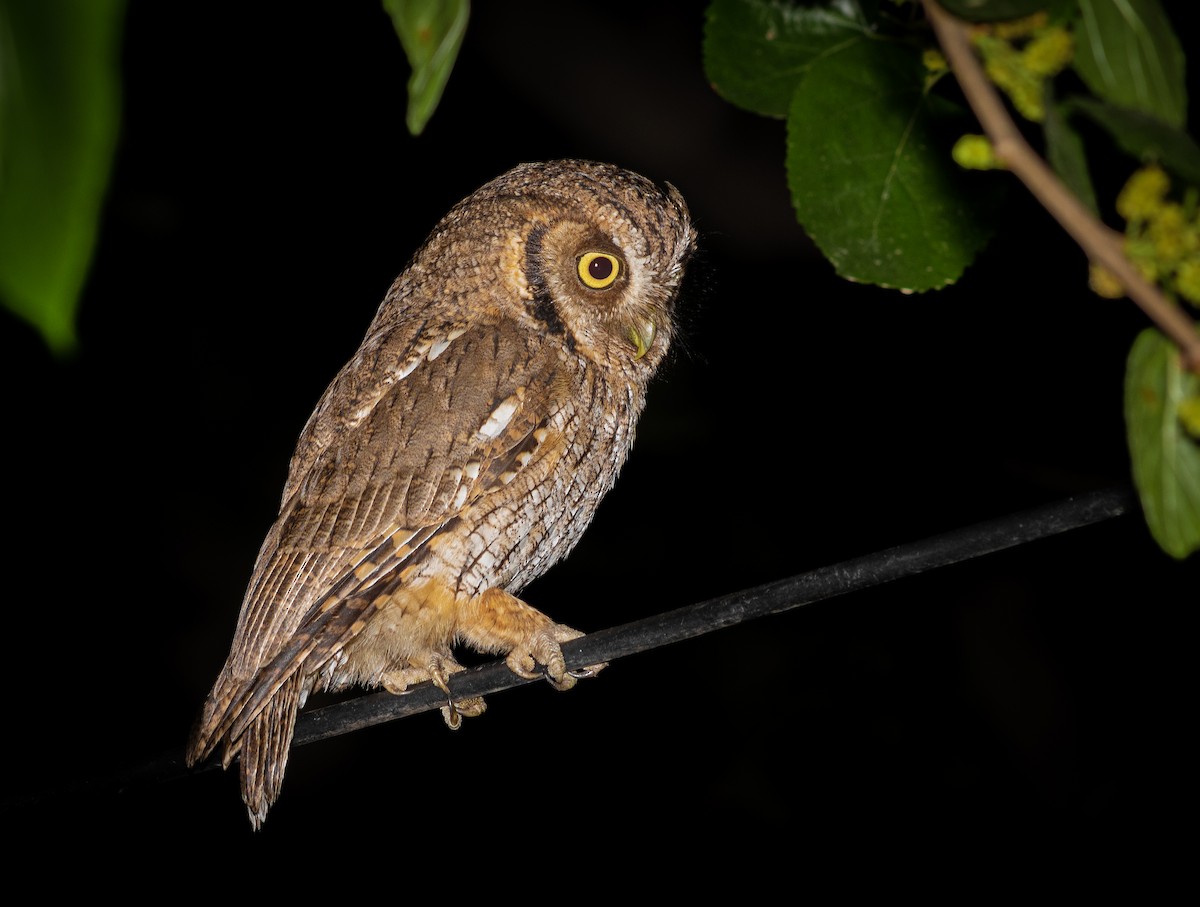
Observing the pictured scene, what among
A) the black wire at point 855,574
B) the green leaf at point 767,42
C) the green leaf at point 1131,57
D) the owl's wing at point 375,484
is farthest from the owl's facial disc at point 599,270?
the green leaf at point 1131,57

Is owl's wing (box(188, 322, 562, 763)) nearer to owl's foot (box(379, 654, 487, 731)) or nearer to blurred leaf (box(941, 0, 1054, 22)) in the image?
owl's foot (box(379, 654, 487, 731))

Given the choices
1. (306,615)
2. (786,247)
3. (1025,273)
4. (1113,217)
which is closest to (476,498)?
A: (306,615)

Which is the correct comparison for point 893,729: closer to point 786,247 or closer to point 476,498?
point 786,247

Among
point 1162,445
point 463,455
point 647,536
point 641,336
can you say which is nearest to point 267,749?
point 463,455

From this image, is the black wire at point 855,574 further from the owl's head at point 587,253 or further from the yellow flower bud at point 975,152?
the owl's head at point 587,253

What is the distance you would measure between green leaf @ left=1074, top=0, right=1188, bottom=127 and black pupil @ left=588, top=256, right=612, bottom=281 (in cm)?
201

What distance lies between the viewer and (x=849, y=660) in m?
6.00

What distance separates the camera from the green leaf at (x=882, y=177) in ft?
4.33

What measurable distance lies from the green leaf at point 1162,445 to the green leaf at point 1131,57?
19cm

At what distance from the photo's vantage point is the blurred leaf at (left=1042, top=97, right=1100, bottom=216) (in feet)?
2.56

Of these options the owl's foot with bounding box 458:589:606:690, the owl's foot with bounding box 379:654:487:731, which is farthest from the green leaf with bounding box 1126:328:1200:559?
the owl's foot with bounding box 379:654:487:731

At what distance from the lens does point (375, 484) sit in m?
2.62

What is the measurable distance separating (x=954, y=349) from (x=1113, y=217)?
337cm

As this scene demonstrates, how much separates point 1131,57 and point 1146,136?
0.19m
